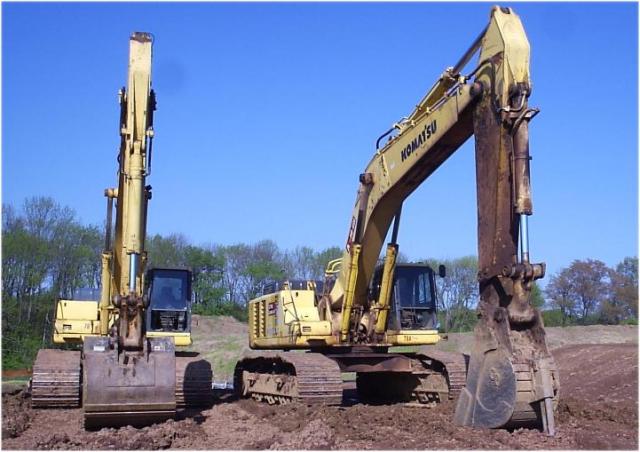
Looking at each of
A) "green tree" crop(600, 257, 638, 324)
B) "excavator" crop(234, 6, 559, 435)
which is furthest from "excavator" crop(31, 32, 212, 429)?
"green tree" crop(600, 257, 638, 324)

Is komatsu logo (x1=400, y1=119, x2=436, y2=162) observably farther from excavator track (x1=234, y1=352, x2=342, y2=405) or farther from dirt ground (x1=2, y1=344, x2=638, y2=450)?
dirt ground (x1=2, y1=344, x2=638, y2=450)

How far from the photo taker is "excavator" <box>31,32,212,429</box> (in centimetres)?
1020

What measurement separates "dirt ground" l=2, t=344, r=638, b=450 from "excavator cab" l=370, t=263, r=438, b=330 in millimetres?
1968

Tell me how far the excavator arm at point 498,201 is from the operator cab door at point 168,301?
632 centimetres

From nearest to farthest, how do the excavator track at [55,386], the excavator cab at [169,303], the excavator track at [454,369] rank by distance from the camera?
the excavator track at [454,369], the excavator track at [55,386], the excavator cab at [169,303]

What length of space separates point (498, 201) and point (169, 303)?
8.79 meters

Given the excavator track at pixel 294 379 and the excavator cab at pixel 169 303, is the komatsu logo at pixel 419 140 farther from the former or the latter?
the excavator cab at pixel 169 303

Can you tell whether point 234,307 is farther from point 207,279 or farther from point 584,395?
point 584,395

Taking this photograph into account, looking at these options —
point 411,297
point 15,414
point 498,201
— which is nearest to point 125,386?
point 15,414

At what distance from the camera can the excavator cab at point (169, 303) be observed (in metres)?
15.7

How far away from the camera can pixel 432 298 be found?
559 inches

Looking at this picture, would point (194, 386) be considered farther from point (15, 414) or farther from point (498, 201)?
point (498, 201)

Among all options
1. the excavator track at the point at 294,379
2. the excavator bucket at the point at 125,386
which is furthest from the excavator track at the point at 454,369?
the excavator bucket at the point at 125,386

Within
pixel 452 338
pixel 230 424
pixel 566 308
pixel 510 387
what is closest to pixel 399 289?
pixel 230 424
